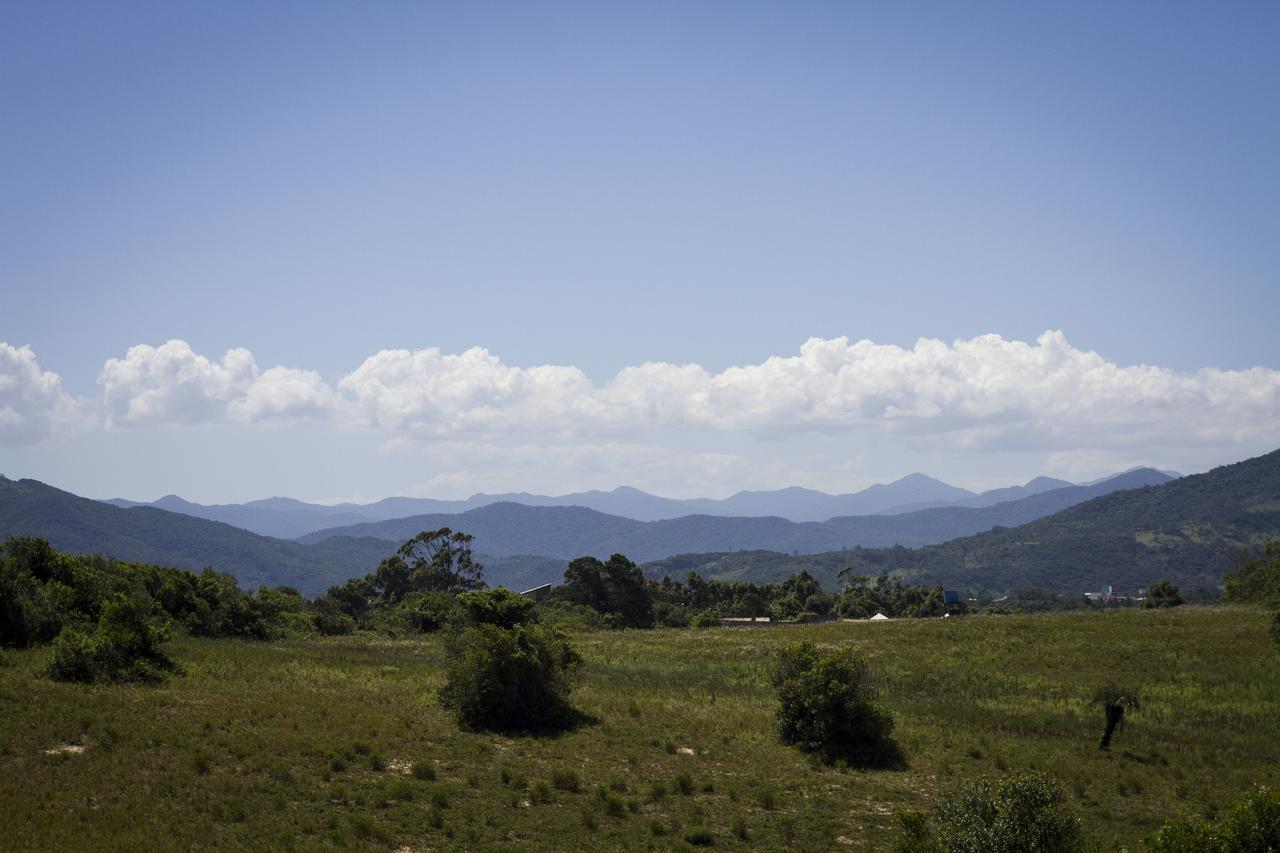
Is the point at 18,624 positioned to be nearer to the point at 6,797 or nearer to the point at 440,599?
the point at 6,797

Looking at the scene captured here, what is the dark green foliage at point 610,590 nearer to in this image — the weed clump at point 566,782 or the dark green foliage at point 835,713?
the dark green foliage at point 835,713

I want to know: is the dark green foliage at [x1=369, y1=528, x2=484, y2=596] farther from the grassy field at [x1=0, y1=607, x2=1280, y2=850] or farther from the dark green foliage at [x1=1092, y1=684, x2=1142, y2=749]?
the dark green foliage at [x1=1092, y1=684, x2=1142, y2=749]

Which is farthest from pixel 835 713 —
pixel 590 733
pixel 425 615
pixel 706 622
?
pixel 706 622

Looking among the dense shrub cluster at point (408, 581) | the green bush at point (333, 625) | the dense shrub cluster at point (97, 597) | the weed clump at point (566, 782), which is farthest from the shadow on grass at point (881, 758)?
the dense shrub cluster at point (408, 581)

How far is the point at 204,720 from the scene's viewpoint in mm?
27422

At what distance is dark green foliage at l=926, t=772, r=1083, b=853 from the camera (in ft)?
51.5

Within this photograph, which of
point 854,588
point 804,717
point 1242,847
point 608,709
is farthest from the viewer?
point 854,588

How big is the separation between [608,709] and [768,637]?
2706cm

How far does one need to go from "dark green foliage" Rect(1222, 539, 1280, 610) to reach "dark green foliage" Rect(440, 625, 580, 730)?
56359 mm

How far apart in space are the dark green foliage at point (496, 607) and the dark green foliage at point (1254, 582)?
53.5 meters

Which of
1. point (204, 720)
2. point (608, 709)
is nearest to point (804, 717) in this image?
point (608, 709)

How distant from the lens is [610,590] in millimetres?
108750

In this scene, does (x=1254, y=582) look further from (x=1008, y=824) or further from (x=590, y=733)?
(x=1008, y=824)

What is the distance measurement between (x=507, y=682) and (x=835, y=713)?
12261mm
